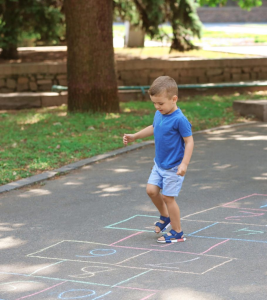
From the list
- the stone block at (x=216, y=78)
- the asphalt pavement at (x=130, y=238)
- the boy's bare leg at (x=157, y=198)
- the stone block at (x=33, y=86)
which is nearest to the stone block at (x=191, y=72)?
the stone block at (x=216, y=78)

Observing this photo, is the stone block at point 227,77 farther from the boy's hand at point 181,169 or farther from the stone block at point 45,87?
the boy's hand at point 181,169

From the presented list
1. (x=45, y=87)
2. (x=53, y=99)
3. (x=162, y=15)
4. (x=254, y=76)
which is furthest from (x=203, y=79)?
(x=53, y=99)

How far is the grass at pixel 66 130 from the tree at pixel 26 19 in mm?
3041

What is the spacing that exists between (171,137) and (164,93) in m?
0.39

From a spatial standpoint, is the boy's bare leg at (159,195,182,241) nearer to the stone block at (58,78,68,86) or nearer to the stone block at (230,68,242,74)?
the stone block at (58,78,68,86)

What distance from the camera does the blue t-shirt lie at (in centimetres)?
512

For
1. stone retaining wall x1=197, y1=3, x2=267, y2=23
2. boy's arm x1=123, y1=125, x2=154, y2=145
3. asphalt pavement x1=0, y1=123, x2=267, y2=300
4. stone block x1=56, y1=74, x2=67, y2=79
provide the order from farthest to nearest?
stone retaining wall x1=197, y1=3, x2=267, y2=23
stone block x1=56, y1=74, x2=67, y2=79
boy's arm x1=123, y1=125, x2=154, y2=145
asphalt pavement x1=0, y1=123, x2=267, y2=300

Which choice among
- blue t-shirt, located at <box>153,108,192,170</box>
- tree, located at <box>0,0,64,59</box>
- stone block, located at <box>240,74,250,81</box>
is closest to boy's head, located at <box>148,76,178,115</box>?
blue t-shirt, located at <box>153,108,192,170</box>

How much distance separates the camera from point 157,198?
210 inches

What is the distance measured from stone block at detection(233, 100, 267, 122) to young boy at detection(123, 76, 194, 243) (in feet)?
23.3

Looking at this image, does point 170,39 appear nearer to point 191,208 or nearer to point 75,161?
point 75,161

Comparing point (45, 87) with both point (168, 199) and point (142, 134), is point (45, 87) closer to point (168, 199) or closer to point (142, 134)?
point (142, 134)

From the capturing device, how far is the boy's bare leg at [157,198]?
17.3ft

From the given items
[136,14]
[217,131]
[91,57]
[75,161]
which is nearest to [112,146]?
[75,161]
